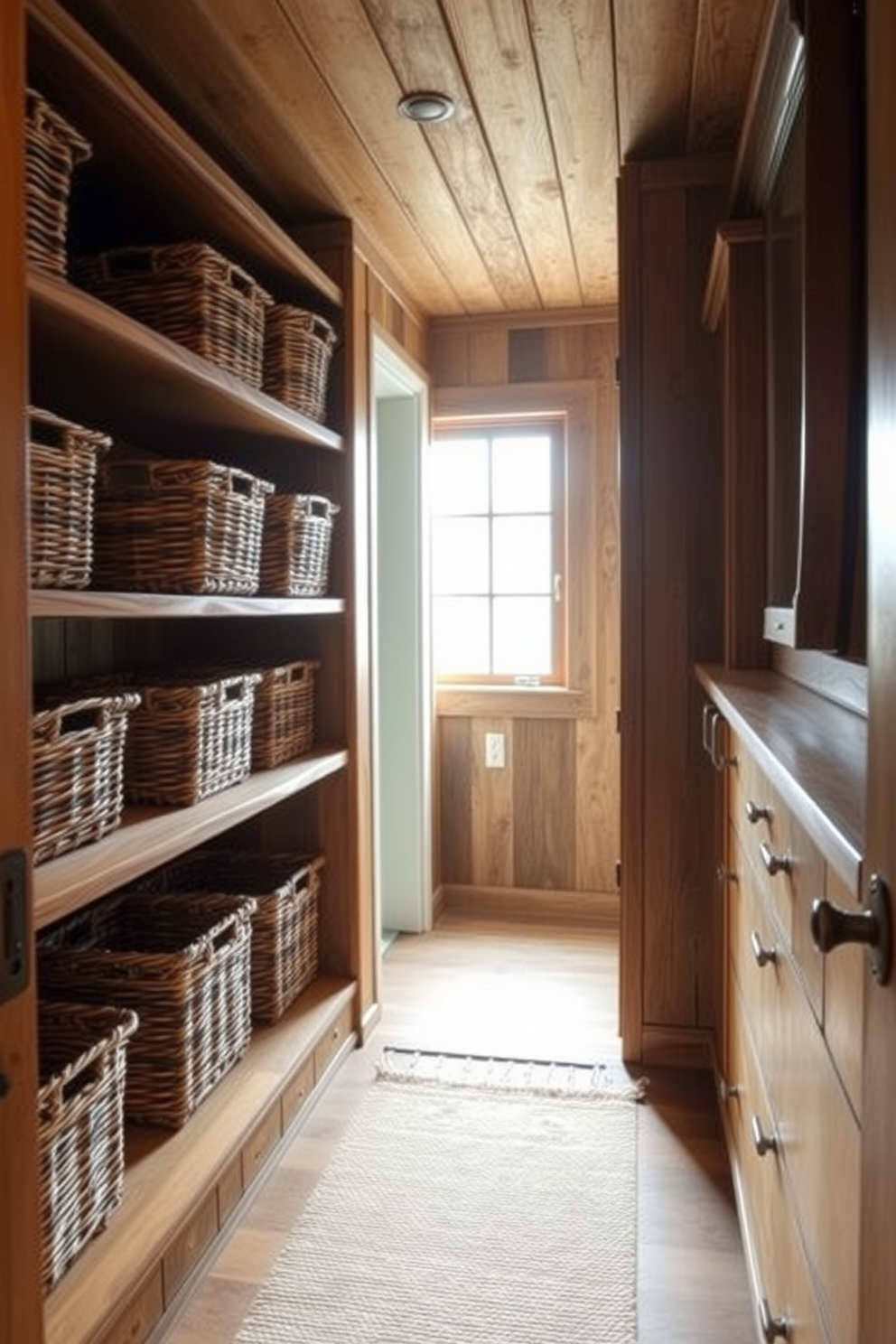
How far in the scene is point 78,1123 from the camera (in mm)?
1384

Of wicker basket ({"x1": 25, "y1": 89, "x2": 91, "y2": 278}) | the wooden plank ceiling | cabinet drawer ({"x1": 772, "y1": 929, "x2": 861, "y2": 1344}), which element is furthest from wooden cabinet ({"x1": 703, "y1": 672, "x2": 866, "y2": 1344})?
the wooden plank ceiling

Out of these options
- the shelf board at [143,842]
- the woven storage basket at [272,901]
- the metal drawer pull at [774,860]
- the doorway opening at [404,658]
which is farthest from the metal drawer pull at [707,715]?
the doorway opening at [404,658]

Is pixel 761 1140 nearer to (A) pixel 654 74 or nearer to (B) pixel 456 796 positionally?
(A) pixel 654 74

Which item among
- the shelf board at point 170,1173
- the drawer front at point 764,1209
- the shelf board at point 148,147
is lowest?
the shelf board at point 170,1173

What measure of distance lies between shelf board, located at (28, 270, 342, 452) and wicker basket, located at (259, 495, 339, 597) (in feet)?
0.56

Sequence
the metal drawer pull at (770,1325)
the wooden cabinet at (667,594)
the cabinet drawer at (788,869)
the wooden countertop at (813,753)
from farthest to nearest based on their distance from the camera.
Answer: the wooden cabinet at (667,594) < the metal drawer pull at (770,1325) < the cabinet drawer at (788,869) < the wooden countertop at (813,753)

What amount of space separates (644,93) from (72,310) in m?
1.39

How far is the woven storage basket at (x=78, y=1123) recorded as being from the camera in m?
1.31

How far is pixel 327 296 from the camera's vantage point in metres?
2.36

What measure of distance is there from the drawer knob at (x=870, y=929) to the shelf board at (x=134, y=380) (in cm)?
115

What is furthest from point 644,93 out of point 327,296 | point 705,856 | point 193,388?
point 705,856

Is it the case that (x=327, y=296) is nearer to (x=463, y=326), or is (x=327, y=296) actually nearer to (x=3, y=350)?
(x=463, y=326)

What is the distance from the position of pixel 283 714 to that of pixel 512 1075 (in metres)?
1.08

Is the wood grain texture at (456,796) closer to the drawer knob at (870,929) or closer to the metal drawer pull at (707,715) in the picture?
the metal drawer pull at (707,715)
